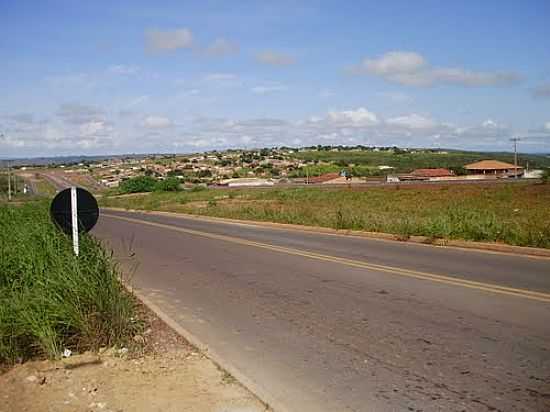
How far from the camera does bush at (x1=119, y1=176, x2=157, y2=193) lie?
3469 inches

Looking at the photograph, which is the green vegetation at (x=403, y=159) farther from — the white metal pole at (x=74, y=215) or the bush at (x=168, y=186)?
the white metal pole at (x=74, y=215)

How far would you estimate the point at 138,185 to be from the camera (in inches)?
A: 3509

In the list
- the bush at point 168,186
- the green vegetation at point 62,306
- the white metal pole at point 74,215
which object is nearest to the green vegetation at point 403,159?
the bush at point 168,186

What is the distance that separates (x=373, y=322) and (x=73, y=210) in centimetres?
→ 400

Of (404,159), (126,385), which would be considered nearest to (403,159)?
(404,159)

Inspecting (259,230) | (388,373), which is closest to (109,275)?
(388,373)

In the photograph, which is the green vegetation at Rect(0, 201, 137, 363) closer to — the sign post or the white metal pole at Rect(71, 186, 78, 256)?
the white metal pole at Rect(71, 186, 78, 256)

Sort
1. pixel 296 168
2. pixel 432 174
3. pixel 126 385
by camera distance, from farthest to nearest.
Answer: pixel 296 168, pixel 432 174, pixel 126 385

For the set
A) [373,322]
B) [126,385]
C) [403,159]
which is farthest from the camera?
[403,159]

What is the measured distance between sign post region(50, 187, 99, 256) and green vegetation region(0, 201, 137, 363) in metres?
0.36

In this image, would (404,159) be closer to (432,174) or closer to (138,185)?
(432,174)

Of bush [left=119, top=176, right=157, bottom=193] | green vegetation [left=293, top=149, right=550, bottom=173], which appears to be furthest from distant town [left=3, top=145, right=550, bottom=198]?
bush [left=119, top=176, right=157, bottom=193]

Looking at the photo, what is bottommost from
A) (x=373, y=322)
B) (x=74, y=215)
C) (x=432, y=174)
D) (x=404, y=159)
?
(x=432, y=174)

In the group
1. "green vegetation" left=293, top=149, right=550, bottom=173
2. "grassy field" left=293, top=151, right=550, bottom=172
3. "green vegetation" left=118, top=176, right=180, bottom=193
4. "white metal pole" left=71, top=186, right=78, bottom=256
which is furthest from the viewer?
"green vegetation" left=293, top=149, right=550, bottom=173
